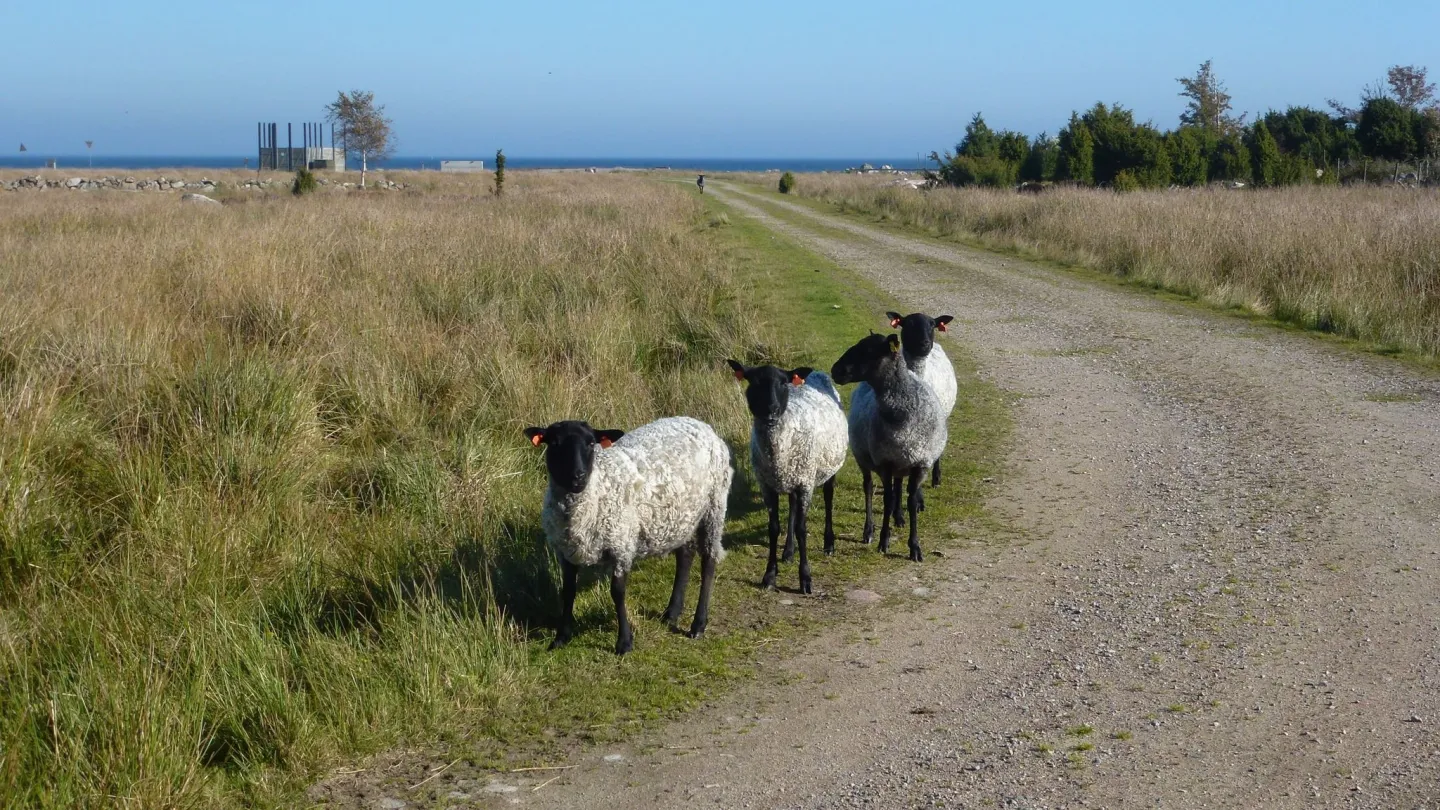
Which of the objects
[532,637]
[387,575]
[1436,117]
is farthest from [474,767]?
[1436,117]

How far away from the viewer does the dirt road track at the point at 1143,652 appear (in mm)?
4500

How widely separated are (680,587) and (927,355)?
2959mm

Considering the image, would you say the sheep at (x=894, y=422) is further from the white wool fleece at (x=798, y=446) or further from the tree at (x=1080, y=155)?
the tree at (x=1080, y=155)

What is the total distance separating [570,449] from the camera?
5590 millimetres

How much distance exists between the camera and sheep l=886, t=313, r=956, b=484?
827cm

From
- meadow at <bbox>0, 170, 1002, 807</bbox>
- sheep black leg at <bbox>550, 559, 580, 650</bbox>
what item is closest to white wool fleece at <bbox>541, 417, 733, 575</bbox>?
sheep black leg at <bbox>550, 559, 580, 650</bbox>

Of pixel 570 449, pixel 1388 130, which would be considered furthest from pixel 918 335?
pixel 1388 130

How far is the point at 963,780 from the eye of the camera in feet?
14.8

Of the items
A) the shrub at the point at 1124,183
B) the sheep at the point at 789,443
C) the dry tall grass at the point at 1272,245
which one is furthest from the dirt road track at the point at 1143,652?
the shrub at the point at 1124,183

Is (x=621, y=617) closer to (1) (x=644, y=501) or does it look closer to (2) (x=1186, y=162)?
(1) (x=644, y=501)

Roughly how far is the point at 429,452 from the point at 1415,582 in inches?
248

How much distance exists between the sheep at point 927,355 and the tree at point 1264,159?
32.5 metres

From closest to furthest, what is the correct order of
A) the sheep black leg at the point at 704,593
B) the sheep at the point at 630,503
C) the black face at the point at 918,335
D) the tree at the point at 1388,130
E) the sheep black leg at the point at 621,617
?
the sheep at the point at 630,503 < the sheep black leg at the point at 621,617 < the sheep black leg at the point at 704,593 < the black face at the point at 918,335 < the tree at the point at 1388,130

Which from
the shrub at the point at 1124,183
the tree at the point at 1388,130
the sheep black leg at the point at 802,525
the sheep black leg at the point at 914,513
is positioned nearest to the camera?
the sheep black leg at the point at 802,525
